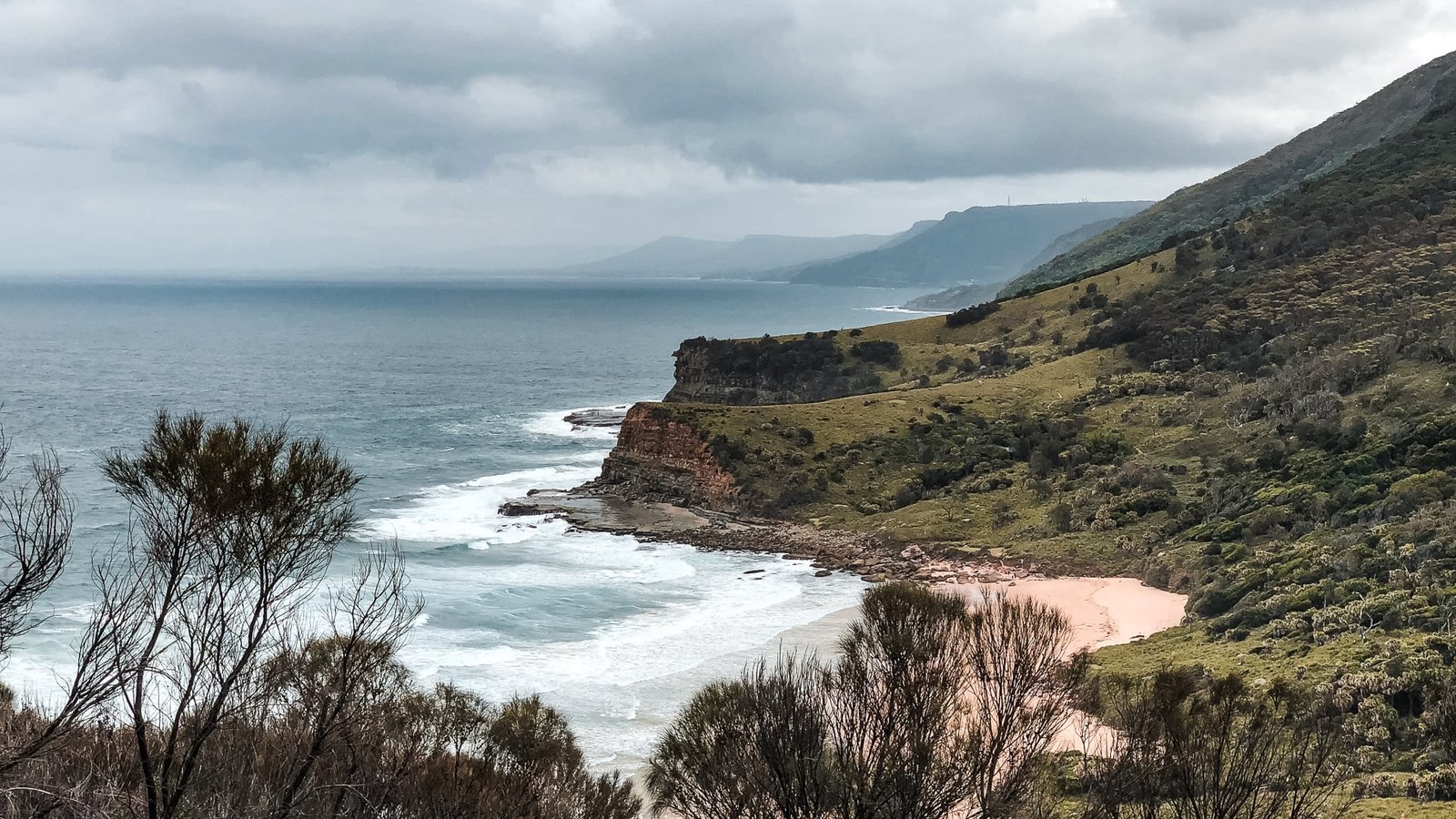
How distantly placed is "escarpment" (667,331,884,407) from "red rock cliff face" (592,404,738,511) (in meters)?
21.3

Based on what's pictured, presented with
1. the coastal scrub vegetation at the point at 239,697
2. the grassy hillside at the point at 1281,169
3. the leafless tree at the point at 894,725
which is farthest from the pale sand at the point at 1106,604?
the grassy hillside at the point at 1281,169

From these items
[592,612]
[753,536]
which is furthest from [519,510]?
[592,612]

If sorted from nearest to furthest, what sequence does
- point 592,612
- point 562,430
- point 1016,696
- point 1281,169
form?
point 1016,696
point 592,612
point 562,430
point 1281,169

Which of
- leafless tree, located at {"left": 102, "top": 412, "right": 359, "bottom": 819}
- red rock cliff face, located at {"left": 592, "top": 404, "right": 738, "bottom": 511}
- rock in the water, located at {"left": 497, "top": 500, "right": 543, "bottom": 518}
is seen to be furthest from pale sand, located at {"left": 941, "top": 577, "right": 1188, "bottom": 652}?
leafless tree, located at {"left": 102, "top": 412, "right": 359, "bottom": 819}

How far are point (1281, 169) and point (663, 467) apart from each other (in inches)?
4623

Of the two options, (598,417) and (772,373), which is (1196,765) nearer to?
(772,373)

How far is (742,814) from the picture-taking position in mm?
13688

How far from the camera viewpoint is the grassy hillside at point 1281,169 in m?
128

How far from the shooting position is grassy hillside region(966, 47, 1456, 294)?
12812 cm

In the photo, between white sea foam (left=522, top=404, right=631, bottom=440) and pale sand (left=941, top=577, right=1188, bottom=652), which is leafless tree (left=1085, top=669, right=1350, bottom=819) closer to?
pale sand (left=941, top=577, right=1188, bottom=652)

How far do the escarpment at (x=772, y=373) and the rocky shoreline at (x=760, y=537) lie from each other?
25.4 metres

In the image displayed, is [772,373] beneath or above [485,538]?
above

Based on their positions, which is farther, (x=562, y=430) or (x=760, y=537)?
(x=562, y=430)

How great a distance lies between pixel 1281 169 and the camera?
140 metres
